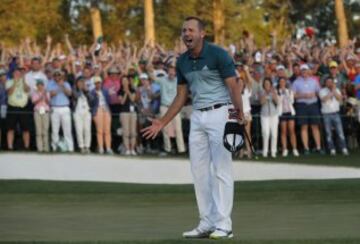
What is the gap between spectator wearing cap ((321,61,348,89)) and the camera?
25.4 meters

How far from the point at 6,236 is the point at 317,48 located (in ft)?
60.0

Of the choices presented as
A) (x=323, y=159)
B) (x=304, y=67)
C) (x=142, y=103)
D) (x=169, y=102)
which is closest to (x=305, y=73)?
(x=304, y=67)

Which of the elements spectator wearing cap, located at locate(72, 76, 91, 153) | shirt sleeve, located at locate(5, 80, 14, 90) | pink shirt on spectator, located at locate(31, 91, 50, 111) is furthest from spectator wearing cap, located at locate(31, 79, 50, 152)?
spectator wearing cap, located at locate(72, 76, 91, 153)

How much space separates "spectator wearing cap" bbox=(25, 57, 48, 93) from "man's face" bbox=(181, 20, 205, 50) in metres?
13.6

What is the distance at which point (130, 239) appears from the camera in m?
10.6

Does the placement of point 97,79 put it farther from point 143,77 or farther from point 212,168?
point 212,168

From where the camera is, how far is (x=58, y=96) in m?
24.1

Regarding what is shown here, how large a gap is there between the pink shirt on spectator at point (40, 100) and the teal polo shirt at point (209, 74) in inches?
527

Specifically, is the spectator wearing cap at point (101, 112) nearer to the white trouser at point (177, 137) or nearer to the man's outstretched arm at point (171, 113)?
the white trouser at point (177, 137)

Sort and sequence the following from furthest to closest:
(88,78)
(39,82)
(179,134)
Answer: (179,134), (88,78), (39,82)

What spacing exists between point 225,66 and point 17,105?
46.7 feet

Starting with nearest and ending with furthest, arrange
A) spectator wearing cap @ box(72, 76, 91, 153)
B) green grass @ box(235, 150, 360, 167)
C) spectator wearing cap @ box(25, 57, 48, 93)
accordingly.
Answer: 1. green grass @ box(235, 150, 360, 167)
2. spectator wearing cap @ box(25, 57, 48, 93)
3. spectator wearing cap @ box(72, 76, 91, 153)

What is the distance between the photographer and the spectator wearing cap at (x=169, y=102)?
2436cm

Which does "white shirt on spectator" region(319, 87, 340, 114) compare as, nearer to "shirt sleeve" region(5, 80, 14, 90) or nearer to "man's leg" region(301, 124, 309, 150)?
"man's leg" region(301, 124, 309, 150)
